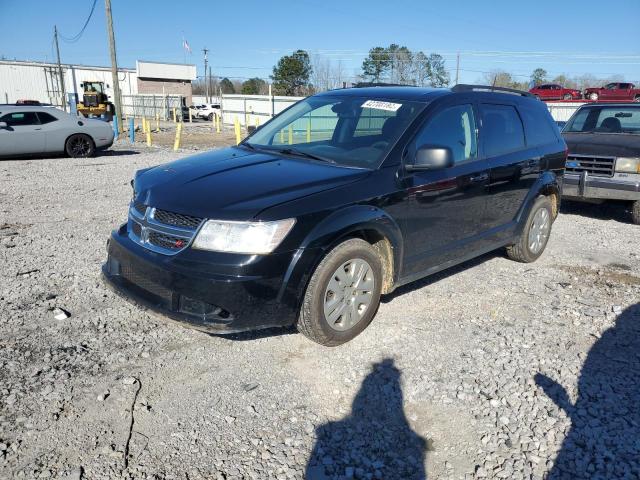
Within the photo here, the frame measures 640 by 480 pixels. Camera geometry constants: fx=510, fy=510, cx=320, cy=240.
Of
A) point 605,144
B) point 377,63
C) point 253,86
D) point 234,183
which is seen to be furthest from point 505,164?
point 253,86

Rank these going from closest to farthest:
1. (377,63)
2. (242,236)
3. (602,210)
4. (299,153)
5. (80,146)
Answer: (242,236)
(299,153)
(602,210)
(80,146)
(377,63)

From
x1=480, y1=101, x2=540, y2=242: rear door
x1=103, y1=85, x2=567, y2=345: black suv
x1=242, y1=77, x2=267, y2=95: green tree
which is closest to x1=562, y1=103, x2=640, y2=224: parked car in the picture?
x1=480, y1=101, x2=540, y2=242: rear door

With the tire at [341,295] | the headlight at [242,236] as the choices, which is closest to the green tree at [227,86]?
the tire at [341,295]

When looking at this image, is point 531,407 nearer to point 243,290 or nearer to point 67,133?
point 243,290

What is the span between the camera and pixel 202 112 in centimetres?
4647

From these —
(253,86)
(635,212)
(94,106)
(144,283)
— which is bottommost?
(635,212)

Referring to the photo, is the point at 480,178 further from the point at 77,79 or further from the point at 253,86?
the point at 253,86

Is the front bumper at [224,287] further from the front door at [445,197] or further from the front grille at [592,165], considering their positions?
the front grille at [592,165]

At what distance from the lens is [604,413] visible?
119 inches

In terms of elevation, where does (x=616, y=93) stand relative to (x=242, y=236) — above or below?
above

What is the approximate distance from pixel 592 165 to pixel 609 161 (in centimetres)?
24

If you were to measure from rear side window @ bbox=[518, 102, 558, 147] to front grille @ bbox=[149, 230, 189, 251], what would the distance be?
12.7 feet

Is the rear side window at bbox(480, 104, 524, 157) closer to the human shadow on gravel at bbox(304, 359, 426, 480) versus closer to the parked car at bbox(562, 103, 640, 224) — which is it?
the human shadow on gravel at bbox(304, 359, 426, 480)

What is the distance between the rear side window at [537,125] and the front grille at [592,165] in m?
2.22
